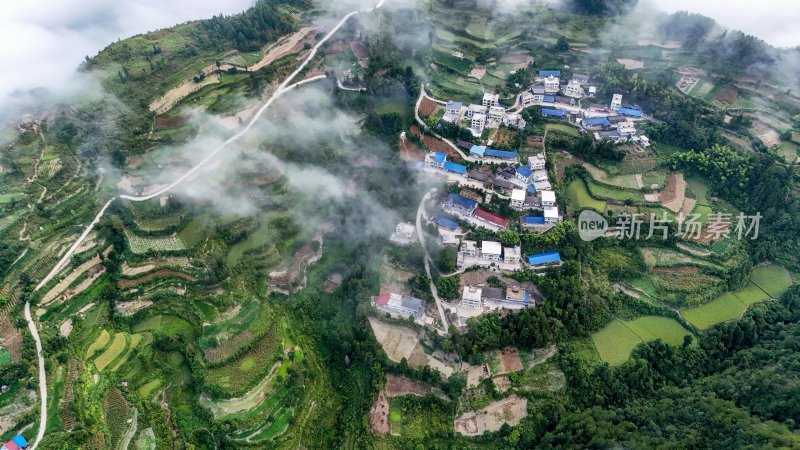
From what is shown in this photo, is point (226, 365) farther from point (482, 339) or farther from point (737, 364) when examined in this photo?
point (737, 364)

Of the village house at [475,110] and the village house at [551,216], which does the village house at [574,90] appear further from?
the village house at [551,216]

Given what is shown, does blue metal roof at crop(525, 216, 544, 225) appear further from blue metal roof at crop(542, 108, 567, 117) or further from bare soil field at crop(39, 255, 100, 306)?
bare soil field at crop(39, 255, 100, 306)

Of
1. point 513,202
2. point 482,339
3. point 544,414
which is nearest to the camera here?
point 544,414

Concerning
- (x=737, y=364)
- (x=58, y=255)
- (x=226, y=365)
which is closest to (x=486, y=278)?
(x=737, y=364)

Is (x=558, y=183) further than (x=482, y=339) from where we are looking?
Yes

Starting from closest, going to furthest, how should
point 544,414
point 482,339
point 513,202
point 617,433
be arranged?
point 617,433 < point 544,414 < point 482,339 < point 513,202

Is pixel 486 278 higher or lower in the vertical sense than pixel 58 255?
lower

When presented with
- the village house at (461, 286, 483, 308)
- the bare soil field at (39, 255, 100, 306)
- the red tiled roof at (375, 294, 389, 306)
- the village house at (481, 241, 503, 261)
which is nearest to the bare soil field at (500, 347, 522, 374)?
the village house at (461, 286, 483, 308)
